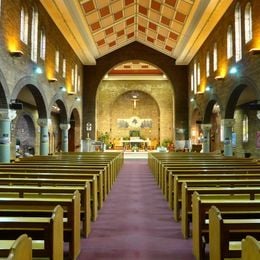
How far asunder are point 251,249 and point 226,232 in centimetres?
102

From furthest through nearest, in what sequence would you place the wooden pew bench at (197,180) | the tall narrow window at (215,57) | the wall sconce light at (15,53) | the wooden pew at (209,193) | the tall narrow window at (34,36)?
the tall narrow window at (215,57), the tall narrow window at (34,36), the wall sconce light at (15,53), the wooden pew bench at (197,180), the wooden pew at (209,193)

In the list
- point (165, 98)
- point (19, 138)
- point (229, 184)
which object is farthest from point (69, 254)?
point (165, 98)

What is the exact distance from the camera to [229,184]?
585 cm

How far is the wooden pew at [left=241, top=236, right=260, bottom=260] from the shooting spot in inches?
83.4

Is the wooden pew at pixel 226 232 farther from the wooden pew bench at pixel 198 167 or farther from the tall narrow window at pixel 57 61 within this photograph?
the tall narrow window at pixel 57 61

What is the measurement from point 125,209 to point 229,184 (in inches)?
99.2

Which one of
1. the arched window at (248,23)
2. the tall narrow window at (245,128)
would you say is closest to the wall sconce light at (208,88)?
the tall narrow window at (245,128)

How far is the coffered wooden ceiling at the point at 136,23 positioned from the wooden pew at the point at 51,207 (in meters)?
12.7

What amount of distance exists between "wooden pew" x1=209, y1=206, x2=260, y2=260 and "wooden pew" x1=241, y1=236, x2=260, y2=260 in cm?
80

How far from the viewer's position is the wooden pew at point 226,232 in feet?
10.4

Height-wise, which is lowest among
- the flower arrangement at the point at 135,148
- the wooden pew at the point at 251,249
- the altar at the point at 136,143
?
the wooden pew at the point at 251,249

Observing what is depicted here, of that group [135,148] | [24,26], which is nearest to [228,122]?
[24,26]

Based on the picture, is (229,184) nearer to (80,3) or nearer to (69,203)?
(69,203)

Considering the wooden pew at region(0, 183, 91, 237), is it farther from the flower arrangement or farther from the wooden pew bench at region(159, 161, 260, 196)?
the flower arrangement
